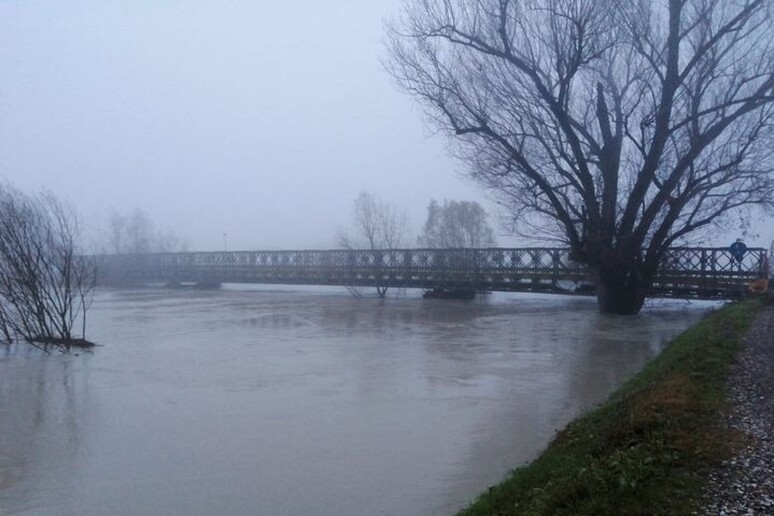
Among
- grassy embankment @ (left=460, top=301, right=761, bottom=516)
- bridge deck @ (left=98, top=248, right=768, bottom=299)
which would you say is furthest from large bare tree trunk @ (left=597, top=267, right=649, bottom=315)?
grassy embankment @ (left=460, top=301, right=761, bottom=516)

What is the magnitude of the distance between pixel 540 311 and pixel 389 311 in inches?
241

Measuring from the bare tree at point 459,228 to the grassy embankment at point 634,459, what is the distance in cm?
3886

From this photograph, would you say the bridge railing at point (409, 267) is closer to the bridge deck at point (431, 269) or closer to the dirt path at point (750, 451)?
the bridge deck at point (431, 269)

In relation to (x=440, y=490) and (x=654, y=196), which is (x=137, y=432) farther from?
(x=654, y=196)

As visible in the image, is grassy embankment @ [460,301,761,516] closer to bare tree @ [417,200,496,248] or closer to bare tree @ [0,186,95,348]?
bare tree @ [0,186,95,348]

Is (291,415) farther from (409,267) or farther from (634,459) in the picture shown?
(409,267)

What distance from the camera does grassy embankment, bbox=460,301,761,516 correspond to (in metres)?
3.95

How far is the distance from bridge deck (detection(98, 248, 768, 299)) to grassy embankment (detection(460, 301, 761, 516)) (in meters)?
19.8

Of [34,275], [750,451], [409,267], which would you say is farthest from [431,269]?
[750,451]

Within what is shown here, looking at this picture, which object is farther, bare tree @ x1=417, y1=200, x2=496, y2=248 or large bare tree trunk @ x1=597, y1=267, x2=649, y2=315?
bare tree @ x1=417, y1=200, x2=496, y2=248

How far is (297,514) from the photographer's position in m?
5.75

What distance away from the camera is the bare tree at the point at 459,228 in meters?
46.3

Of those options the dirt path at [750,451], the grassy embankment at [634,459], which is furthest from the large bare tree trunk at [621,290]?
the grassy embankment at [634,459]

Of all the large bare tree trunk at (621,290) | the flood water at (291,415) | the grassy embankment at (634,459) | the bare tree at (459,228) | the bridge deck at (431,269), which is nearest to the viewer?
the grassy embankment at (634,459)
